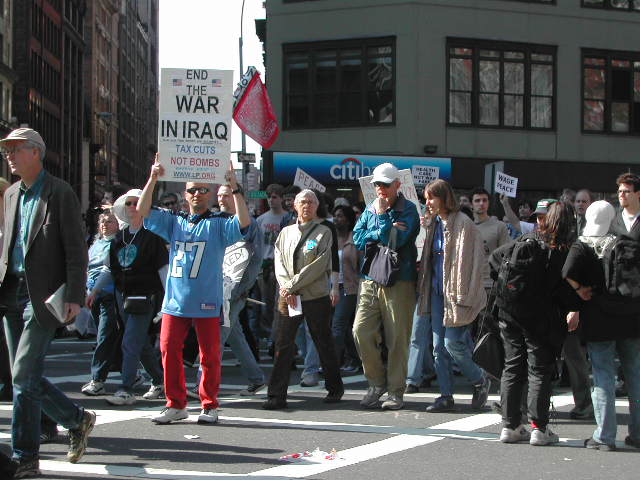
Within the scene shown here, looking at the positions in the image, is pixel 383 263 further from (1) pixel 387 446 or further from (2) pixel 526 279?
(1) pixel 387 446

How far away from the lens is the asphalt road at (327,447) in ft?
22.1

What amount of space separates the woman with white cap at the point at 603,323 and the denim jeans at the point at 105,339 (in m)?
4.77

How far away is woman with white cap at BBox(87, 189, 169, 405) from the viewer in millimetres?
9859

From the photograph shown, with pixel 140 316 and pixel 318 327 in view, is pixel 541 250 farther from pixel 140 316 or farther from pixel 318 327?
pixel 140 316

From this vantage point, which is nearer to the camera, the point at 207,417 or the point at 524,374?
the point at 524,374

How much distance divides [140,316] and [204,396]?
164 cm

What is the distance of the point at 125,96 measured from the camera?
112 m

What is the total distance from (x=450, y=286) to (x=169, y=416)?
267 cm

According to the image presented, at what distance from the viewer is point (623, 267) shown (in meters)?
7.37

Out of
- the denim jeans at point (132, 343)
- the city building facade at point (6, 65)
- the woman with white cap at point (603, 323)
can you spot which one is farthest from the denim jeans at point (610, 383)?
the city building facade at point (6, 65)

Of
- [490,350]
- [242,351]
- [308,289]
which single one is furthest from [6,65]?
[490,350]

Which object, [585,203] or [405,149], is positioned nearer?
[585,203]

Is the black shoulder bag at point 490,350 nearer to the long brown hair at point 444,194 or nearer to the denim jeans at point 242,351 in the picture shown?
the long brown hair at point 444,194

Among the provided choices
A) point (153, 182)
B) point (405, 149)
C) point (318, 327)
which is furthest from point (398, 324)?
point (405, 149)
